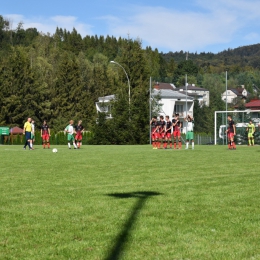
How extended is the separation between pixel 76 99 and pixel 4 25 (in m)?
63.4

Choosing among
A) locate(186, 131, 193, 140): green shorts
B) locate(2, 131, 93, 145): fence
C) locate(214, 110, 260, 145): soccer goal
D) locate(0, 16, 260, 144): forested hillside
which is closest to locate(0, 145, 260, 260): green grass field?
locate(186, 131, 193, 140): green shorts

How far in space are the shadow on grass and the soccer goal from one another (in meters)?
38.5

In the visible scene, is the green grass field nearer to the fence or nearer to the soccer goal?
the soccer goal

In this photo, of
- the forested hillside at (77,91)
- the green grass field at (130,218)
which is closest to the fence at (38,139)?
the forested hillside at (77,91)

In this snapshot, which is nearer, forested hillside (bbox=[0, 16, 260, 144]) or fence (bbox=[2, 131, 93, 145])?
forested hillside (bbox=[0, 16, 260, 144])

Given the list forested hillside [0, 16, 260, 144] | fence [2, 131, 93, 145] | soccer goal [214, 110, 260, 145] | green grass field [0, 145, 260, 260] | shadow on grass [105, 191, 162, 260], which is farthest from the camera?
fence [2, 131, 93, 145]

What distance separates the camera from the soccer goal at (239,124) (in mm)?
47656

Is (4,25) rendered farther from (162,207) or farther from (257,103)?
(162,207)

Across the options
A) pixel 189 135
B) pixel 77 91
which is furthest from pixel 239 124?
pixel 77 91

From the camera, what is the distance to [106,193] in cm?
1001

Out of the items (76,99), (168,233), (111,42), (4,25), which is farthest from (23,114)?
(111,42)

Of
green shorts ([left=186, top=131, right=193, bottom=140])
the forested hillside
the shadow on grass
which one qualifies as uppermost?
the forested hillside

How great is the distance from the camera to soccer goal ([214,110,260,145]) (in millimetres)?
47656

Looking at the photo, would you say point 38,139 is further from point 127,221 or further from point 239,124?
point 127,221
